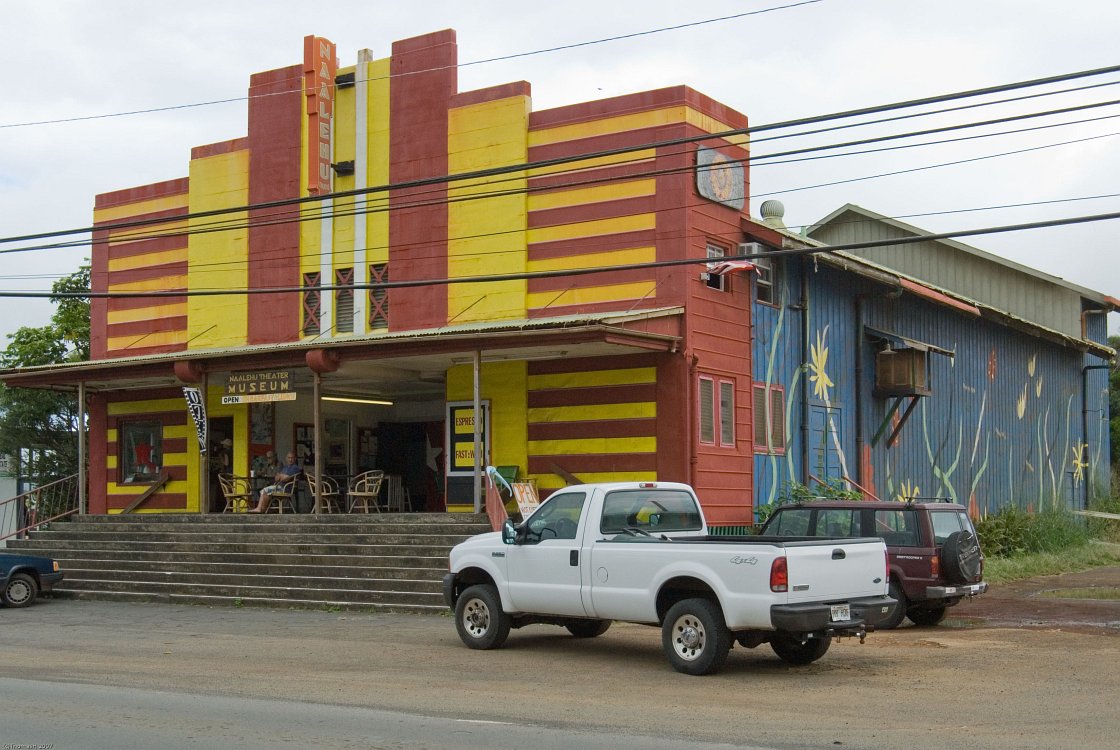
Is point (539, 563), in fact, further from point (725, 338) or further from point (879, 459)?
point (879, 459)

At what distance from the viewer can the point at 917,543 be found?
15.9m

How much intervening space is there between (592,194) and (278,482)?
8205mm

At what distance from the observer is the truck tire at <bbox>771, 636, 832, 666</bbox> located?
1262cm

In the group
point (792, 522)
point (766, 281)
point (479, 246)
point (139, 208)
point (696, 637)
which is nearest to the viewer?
point (696, 637)

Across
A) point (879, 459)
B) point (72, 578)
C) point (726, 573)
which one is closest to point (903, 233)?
point (879, 459)

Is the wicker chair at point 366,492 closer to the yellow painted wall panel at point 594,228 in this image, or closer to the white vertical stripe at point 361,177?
the white vertical stripe at point 361,177

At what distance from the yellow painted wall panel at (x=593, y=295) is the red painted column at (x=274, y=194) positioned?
5762 mm

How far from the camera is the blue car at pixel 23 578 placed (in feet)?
66.2

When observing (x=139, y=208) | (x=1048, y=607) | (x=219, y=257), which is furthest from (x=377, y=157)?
(x=1048, y=607)

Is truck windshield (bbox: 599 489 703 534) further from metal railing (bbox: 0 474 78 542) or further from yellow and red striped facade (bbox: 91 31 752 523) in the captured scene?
metal railing (bbox: 0 474 78 542)

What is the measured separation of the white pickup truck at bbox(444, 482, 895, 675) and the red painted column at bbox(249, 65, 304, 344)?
12.7 m

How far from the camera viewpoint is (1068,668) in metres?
12.4

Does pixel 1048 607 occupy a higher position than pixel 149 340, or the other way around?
pixel 149 340

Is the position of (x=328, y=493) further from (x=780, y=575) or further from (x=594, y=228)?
(x=780, y=575)
